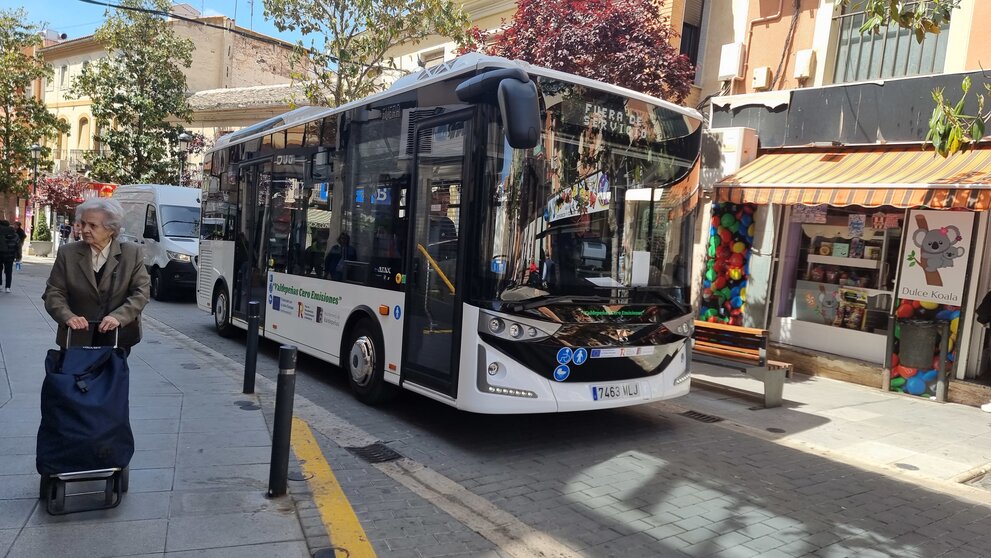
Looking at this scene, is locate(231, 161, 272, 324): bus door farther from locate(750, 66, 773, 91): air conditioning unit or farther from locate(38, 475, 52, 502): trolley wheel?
locate(750, 66, 773, 91): air conditioning unit

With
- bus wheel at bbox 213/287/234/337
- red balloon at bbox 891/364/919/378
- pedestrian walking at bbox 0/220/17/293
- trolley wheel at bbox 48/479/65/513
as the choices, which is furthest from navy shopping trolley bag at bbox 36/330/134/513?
pedestrian walking at bbox 0/220/17/293

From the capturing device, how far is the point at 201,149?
29125 mm

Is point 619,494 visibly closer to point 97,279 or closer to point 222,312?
point 97,279

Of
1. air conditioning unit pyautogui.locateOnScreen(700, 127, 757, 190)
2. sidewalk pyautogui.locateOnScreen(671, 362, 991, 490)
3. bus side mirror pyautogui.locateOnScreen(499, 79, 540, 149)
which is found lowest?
sidewalk pyautogui.locateOnScreen(671, 362, 991, 490)

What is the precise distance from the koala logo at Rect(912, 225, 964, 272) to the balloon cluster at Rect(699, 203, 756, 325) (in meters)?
2.51

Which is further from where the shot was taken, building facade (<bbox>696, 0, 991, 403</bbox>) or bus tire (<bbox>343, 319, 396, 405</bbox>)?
building facade (<bbox>696, 0, 991, 403</bbox>)

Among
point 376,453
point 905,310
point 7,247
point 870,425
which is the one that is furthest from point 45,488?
point 7,247

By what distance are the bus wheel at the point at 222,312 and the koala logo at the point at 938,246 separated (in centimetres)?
984

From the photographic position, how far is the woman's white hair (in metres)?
4.30

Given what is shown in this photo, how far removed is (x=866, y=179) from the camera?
8.92 meters

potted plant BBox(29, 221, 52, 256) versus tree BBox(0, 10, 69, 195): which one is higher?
tree BBox(0, 10, 69, 195)

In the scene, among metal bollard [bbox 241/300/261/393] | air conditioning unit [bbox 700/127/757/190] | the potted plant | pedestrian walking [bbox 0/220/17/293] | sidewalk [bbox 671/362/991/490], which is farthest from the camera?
the potted plant

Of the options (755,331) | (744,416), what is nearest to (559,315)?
(744,416)

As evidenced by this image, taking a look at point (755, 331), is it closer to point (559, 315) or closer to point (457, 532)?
point (559, 315)
